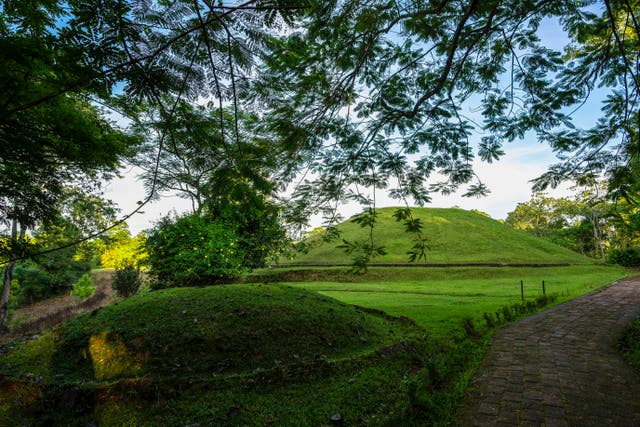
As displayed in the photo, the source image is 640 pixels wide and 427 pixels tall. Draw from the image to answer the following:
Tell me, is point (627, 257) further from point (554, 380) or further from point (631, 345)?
point (554, 380)

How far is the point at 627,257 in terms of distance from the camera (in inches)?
1049

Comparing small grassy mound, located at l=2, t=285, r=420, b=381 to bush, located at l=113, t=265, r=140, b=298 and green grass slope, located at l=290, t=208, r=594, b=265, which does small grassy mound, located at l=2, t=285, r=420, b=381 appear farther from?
green grass slope, located at l=290, t=208, r=594, b=265

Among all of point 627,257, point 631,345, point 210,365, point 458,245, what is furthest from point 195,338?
point 627,257

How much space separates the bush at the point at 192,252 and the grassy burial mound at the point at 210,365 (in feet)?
17.7

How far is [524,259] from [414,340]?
91.9 ft

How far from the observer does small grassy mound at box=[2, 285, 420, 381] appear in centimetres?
461

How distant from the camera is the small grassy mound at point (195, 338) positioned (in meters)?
4.61

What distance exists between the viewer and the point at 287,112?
4441mm

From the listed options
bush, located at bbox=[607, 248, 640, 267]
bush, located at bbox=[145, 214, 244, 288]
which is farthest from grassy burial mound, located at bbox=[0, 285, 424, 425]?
bush, located at bbox=[607, 248, 640, 267]

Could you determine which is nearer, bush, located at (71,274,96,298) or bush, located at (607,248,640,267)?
bush, located at (71,274,96,298)

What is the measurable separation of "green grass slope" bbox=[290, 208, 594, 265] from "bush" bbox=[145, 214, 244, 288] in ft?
46.7

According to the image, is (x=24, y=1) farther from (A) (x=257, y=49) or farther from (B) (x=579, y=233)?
(B) (x=579, y=233)

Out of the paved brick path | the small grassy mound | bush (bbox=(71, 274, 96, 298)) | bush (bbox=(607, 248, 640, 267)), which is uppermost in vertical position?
bush (bbox=(607, 248, 640, 267))

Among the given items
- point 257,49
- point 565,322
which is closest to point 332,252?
point 565,322
